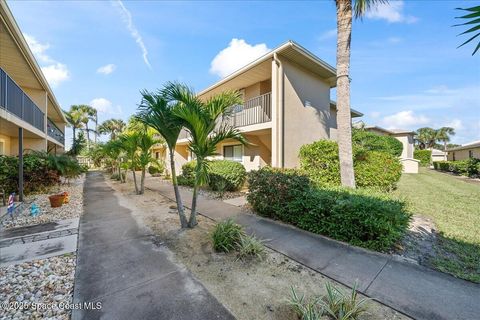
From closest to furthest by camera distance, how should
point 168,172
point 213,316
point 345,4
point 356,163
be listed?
point 213,316 < point 345,4 < point 356,163 < point 168,172

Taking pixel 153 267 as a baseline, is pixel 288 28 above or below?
above

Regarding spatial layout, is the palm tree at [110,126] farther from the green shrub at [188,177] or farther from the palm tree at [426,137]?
the palm tree at [426,137]

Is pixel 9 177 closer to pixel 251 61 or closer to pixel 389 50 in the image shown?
pixel 251 61

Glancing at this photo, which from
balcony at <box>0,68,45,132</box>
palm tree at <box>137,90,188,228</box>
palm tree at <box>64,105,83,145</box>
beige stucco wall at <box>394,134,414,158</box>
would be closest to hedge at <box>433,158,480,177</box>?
beige stucco wall at <box>394,134,414,158</box>

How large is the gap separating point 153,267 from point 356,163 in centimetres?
981

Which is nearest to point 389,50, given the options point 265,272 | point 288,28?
point 288,28

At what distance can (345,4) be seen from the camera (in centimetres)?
792

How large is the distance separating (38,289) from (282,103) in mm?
9493

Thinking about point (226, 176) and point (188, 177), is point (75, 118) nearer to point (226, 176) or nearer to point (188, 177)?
point (188, 177)

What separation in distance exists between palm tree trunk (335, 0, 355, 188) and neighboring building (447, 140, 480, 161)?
2640 cm

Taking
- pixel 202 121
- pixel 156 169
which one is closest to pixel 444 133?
pixel 156 169

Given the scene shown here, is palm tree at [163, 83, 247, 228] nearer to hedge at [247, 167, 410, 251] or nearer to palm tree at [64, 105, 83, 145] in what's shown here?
hedge at [247, 167, 410, 251]

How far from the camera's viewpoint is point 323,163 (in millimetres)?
9773

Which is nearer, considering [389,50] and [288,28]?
[389,50]
